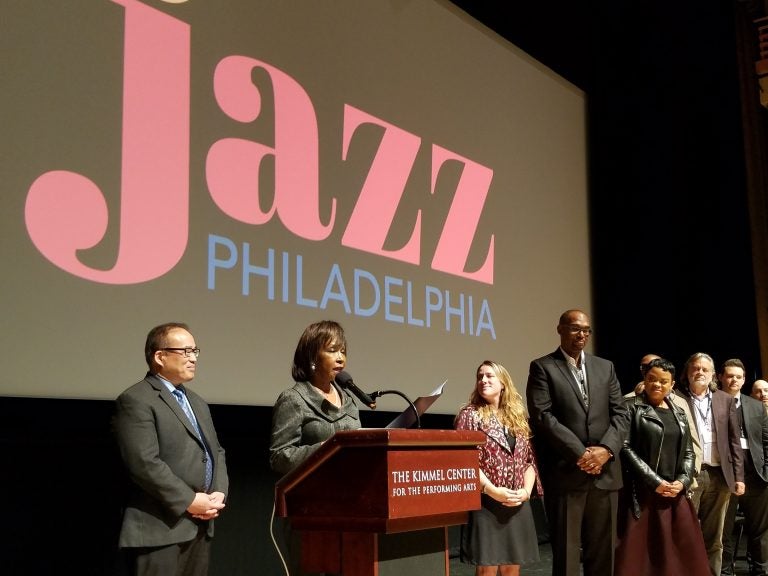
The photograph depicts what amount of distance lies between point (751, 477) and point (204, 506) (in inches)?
152

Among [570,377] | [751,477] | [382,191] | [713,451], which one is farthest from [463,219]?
[751,477]

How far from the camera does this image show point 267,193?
14.0 feet

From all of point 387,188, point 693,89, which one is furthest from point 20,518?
point 693,89

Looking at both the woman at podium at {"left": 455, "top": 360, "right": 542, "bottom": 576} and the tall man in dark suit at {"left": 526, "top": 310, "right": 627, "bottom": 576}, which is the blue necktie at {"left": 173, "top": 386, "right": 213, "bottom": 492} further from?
the tall man in dark suit at {"left": 526, "top": 310, "right": 627, "bottom": 576}

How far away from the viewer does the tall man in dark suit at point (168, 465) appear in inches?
106

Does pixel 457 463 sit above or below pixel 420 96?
below

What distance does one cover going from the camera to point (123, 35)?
3666 mm

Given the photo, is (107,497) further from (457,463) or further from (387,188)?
(387,188)

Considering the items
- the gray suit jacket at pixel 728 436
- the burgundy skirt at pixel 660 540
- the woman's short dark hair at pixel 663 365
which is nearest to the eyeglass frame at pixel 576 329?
the woman's short dark hair at pixel 663 365

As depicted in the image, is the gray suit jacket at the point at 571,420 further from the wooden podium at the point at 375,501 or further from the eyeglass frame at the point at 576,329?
the wooden podium at the point at 375,501

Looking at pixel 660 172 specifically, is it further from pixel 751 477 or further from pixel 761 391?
pixel 751 477

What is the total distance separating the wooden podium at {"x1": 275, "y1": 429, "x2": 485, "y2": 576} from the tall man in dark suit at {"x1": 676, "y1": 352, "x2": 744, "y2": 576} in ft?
10.7

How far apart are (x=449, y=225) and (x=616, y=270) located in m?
2.49

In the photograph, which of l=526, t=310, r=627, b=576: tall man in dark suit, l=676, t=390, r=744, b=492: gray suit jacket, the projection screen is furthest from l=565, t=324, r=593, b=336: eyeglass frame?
l=676, t=390, r=744, b=492: gray suit jacket
